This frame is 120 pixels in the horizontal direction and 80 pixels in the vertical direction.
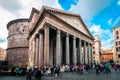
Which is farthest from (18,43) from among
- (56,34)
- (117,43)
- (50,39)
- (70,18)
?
(117,43)

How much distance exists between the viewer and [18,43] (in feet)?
159

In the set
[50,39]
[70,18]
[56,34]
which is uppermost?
[70,18]

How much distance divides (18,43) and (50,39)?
15869mm

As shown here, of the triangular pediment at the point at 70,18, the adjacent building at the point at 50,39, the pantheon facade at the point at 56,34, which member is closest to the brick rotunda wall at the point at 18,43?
the adjacent building at the point at 50,39

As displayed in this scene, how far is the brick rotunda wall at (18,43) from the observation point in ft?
152

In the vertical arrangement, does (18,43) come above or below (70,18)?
below

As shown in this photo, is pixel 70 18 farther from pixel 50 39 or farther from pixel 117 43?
pixel 117 43

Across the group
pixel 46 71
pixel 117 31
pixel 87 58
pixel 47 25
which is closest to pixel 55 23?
pixel 47 25

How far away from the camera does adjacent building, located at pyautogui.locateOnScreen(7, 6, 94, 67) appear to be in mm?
26188

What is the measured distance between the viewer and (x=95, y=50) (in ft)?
227

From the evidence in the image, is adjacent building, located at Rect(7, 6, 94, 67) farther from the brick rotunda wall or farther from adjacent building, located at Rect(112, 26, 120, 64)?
adjacent building, located at Rect(112, 26, 120, 64)

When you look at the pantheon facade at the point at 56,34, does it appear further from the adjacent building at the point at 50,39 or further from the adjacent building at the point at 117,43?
the adjacent building at the point at 117,43

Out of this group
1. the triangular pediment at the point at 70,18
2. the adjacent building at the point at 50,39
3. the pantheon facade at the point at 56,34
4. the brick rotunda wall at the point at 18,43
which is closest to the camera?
the pantheon facade at the point at 56,34

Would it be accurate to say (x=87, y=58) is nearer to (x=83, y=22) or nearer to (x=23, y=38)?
(x=83, y=22)
